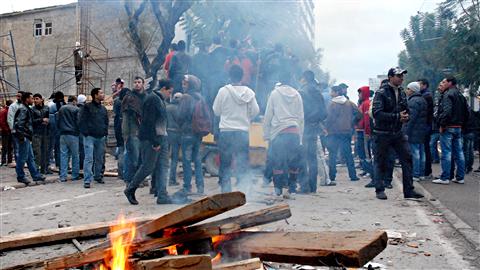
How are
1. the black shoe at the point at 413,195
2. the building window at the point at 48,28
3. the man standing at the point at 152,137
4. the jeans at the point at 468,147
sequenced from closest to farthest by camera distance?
the man standing at the point at 152,137 < the black shoe at the point at 413,195 < the jeans at the point at 468,147 < the building window at the point at 48,28

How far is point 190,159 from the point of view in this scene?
7934mm

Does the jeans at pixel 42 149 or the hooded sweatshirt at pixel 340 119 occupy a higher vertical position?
the hooded sweatshirt at pixel 340 119

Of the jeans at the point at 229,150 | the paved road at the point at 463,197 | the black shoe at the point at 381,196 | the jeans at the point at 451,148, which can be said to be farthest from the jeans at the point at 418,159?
the jeans at the point at 229,150

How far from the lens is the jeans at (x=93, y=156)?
31.0 ft

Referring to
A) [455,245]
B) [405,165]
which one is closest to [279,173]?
[405,165]

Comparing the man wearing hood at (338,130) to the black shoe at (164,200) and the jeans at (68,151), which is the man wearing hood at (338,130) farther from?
the jeans at (68,151)

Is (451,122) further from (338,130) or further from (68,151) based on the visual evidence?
(68,151)

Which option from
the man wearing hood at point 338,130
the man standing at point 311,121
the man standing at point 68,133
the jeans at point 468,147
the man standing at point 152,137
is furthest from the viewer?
the jeans at point 468,147

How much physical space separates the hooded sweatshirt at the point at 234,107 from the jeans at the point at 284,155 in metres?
0.55

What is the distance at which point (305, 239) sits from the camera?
294cm

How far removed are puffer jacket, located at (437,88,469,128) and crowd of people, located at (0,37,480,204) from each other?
0.02 meters

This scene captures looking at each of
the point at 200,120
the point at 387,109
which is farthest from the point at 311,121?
the point at 200,120

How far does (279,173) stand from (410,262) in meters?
3.31

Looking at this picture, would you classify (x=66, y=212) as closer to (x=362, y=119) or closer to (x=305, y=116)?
(x=305, y=116)
